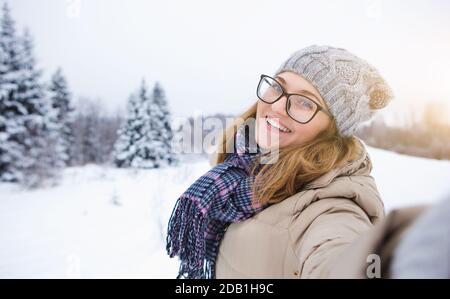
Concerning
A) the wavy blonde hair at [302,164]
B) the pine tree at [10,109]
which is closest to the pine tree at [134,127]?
the pine tree at [10,109]

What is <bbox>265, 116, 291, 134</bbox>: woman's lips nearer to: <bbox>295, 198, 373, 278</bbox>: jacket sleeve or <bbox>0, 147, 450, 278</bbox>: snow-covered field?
<bbox>295, 198, 373, 278</bbox>: jacket sleeve

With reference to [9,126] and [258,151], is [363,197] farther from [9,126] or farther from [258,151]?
[9,126]

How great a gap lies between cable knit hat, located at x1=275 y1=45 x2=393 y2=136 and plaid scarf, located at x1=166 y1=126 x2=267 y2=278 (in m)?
0.28

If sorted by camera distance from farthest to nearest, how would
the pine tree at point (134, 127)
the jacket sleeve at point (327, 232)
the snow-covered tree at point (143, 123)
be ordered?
1. the pine tree at point (134, 127)
2. the snow-covered tree at point (143, 123)
3. the jacket sleeve at point (327, 232)

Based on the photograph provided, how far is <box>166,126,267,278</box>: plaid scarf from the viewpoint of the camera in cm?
80

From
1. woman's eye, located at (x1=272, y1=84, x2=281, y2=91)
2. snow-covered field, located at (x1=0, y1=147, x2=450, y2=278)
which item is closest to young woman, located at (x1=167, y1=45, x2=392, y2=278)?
woman's eye, located at (x1=272, y1=84, x2=281, y2=91)

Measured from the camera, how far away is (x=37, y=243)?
6.72 feet

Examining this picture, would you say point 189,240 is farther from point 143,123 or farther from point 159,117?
point 143,123

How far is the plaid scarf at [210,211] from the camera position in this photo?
2.63 feet

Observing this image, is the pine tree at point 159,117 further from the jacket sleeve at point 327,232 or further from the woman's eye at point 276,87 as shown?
the jacket sleeve at point 327,232

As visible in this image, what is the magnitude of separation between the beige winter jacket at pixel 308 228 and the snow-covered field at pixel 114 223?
42 cm

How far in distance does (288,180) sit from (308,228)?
0.16 meters

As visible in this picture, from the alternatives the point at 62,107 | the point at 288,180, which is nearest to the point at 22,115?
the point at 62,107

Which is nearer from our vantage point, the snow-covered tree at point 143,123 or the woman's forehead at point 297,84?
the woman's forehead at point 297,84
